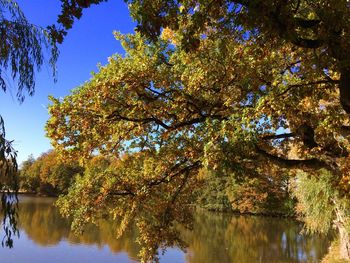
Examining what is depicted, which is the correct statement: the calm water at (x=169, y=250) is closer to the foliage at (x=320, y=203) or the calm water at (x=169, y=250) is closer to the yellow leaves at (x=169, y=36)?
the foliage at (x=320, y=203)

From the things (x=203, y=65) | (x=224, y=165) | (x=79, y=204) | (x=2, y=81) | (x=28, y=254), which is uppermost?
(x=203, y=65)

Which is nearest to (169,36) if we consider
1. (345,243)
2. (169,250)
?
(345,243)

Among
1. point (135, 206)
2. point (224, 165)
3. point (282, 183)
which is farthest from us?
point (282, 183)

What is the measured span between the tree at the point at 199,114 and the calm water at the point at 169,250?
13.2 m

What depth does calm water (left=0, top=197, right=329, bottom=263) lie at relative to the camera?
72.4ft

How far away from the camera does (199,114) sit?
8.68 m

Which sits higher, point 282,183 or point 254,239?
point 282,183

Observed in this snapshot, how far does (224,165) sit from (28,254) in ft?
64.1

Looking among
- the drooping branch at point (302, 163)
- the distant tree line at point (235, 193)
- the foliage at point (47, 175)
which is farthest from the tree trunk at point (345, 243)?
the foliage at point (47, 175)

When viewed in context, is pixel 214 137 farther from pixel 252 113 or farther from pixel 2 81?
pixel 2 81

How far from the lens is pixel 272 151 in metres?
9.83

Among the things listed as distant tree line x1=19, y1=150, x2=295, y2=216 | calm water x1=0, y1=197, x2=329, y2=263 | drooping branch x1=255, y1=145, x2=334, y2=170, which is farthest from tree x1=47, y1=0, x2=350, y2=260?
distant tree line x1=19, y1=150, x2=295, y2=216

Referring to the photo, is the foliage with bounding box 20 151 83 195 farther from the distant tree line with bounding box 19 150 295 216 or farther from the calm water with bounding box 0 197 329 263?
the calm water with bounding box 0 197 329 263

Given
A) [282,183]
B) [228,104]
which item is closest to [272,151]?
[228,104]
